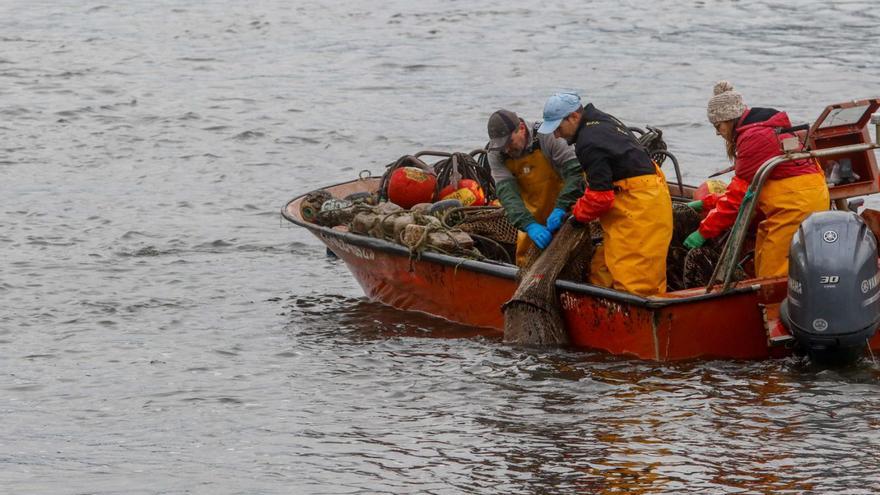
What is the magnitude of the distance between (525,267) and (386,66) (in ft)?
50.3

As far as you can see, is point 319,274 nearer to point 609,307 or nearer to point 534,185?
point 534,185

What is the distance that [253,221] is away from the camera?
16.5 m

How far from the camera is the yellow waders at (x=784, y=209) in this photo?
31.3 ft

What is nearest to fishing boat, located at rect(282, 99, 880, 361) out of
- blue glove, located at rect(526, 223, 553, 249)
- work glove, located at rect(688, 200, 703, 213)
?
blue glove, located at rect(526, 223, 553, 249)

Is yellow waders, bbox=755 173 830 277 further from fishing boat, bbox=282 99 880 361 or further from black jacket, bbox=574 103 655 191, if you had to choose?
black jacket, bbox=574 103 655 191

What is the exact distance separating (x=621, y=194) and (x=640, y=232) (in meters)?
0.27

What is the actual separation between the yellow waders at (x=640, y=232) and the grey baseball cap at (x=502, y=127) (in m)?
0.92

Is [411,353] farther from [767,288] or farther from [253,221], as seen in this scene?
[253,221]

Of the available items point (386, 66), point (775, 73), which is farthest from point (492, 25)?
point (775, 73)

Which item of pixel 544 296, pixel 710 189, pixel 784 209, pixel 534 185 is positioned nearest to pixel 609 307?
pixel 544 296

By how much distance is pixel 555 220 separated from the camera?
10234mm

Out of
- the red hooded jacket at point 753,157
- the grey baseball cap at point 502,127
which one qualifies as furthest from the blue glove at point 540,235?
the red hooded jacket at point 753,157

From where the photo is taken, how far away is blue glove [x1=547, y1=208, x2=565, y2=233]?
10.2 m

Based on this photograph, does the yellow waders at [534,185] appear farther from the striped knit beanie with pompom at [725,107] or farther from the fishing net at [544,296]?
the striped knit beanie with pompom at [725,107]
